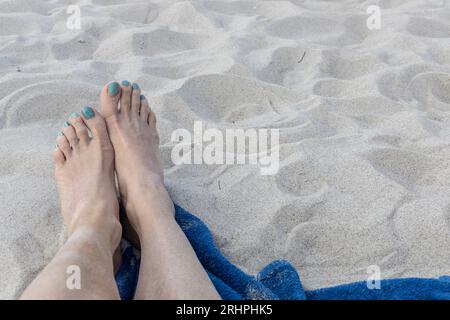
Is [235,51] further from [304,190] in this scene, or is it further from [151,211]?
[151,211]

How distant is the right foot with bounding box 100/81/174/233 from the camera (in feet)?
4.92

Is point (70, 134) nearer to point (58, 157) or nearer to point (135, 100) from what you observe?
point (58, 157)

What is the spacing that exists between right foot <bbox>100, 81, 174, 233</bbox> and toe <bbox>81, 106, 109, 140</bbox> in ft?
0.11

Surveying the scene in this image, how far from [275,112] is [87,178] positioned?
816mm

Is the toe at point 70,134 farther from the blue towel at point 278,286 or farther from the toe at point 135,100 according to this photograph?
the blue towel at point 278,286

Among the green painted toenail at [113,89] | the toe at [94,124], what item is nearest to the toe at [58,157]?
the toe at [94,124]

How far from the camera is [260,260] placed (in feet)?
4.64

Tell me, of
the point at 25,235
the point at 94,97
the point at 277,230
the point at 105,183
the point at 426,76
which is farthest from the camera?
the point at 426,76

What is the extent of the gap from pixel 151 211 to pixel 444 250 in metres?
0.82

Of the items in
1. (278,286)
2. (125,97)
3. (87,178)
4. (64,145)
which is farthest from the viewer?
(125,97)

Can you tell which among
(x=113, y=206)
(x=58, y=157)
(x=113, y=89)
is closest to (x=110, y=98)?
(x=113, y=89)

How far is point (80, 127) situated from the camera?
1750 millimetres

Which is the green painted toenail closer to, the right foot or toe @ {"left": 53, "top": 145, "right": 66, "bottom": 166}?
the right foot
